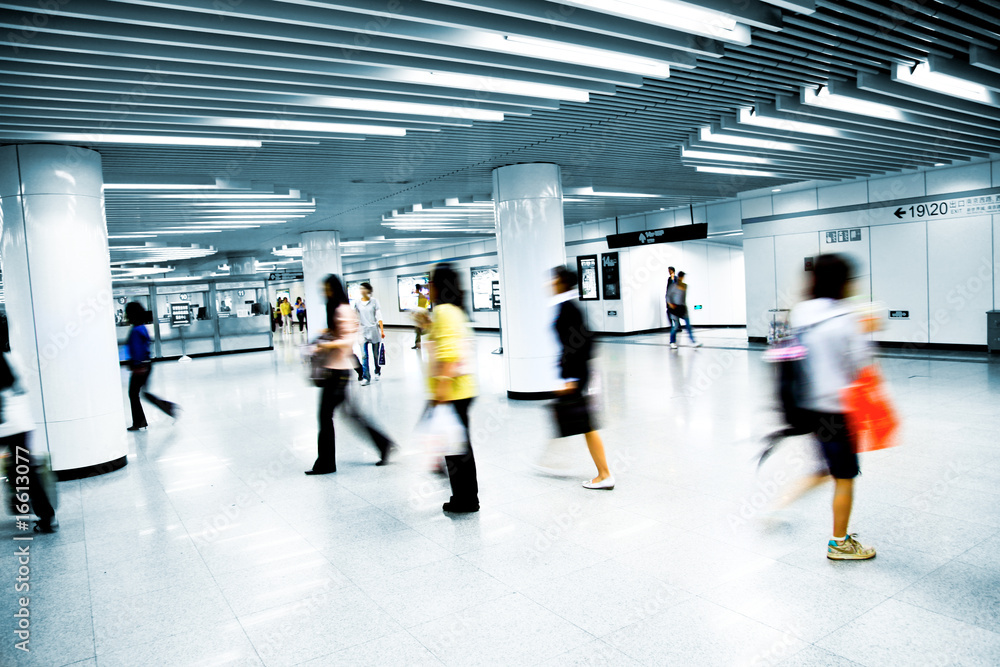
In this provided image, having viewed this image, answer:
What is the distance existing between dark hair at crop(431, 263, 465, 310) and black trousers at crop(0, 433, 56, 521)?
3120mm

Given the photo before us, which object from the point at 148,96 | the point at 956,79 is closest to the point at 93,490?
the point at 148,96

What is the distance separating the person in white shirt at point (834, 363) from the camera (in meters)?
3.45

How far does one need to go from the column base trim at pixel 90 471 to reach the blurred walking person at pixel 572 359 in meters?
4.97

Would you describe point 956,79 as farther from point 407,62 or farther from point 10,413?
point 10,413

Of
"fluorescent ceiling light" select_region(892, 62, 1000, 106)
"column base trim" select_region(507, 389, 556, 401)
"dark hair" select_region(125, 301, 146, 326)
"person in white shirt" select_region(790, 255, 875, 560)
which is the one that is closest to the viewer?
"person in white shirt" select_region(790, 255, 875, 560)

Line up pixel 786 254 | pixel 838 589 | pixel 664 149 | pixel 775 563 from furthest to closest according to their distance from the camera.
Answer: pixel 786 254 → pixel 664 149 → pixel 775 563 → pixel 838 589

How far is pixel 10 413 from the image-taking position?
4453 millimetres

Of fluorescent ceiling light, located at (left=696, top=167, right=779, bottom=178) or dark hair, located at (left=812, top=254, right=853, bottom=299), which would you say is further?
fluorescent ceiling light, located at (left=696, top=167, right=779, bottom=178)

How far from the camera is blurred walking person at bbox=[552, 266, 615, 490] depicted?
15.5ft

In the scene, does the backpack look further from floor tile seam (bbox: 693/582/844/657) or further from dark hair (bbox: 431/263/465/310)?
dark hair (bbox: 431/263/465/310)

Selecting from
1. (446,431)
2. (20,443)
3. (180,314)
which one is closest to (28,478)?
(20,443)

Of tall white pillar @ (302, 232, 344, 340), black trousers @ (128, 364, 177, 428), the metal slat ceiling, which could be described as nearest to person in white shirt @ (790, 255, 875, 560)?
the metal slat ceiling

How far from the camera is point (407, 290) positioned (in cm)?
3133

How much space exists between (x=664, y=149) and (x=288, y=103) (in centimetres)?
572
